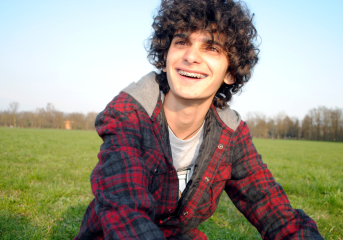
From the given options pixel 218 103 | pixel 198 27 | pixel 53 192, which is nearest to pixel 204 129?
pixel 218 103

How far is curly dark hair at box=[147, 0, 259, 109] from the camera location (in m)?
2.22

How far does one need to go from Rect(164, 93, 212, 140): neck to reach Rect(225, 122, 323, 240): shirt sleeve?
15.9 inches

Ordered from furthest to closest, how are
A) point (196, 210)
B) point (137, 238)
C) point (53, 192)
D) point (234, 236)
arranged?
point (53, 192) < point (234, 236) < point (196, 210) < point (137, 238)

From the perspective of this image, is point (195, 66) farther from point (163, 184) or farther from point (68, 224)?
point (68, 224)

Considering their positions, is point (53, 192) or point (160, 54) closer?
point (160, 54)

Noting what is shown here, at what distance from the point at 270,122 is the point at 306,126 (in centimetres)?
1535

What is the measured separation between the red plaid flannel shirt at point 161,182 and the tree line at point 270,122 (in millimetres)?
88015

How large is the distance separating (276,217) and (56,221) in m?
2.60

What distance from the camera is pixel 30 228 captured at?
2.65m

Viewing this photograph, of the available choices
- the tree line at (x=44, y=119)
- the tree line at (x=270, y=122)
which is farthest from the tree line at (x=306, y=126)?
the tree line at (x=44, y=119)

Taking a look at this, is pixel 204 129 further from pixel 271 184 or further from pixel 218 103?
pixel 271 184

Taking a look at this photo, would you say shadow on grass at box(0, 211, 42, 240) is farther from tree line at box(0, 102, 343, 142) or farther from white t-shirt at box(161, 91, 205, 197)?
tree line at box(0, 102, 343, 142)

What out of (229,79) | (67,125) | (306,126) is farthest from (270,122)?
(229,79)

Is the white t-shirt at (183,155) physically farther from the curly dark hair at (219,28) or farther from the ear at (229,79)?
the ear at (229,79)
